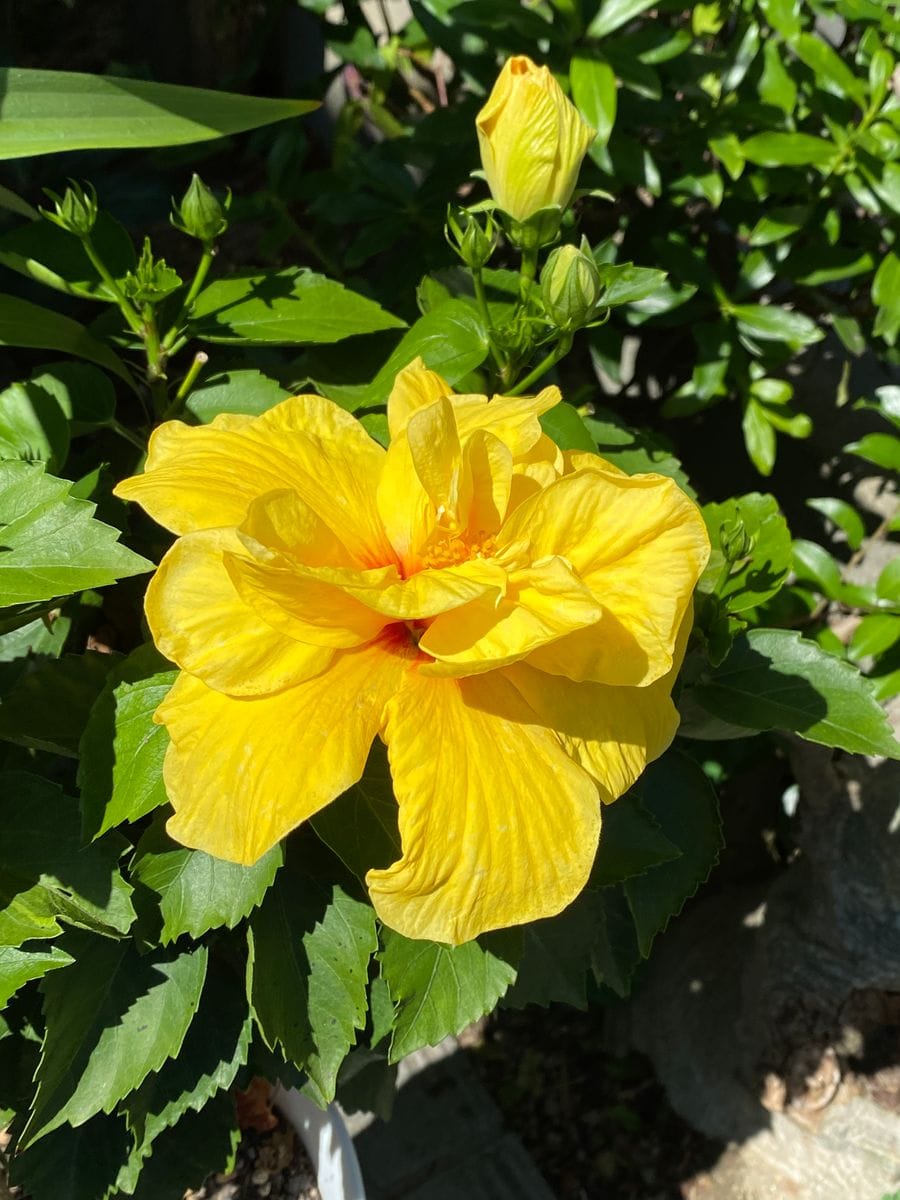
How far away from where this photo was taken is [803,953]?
4.98 ft

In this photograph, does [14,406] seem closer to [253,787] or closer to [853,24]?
[253,787]

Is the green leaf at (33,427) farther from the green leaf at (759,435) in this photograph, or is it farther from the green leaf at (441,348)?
the green leaf at (759,435)

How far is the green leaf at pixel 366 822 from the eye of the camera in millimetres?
675

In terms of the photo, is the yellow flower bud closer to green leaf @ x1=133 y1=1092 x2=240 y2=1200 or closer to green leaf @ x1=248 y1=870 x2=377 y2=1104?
green leaf @ x1=248 y1=870 x2=377 y2=1104

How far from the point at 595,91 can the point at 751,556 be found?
59 cm

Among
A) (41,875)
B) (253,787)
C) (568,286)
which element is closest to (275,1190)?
(41,875)

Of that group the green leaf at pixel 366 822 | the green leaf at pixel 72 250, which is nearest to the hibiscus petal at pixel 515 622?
the green leaf at pixel 366 822

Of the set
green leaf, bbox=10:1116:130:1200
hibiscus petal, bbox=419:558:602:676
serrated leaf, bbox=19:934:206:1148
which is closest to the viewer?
hibiscus petal, bbox=419:558:602:676

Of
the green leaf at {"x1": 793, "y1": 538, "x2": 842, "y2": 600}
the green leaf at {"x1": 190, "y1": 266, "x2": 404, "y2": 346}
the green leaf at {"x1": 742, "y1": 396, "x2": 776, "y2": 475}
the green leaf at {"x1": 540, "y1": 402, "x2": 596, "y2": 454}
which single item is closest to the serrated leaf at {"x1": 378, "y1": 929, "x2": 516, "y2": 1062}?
the green leaf at {"x1": 540, "y1": 402, "x2": 596, "y2": 454}

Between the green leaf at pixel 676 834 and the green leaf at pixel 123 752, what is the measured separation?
1.24ft

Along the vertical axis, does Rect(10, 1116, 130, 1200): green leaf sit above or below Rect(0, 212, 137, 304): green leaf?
below

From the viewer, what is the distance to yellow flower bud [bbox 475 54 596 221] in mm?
734

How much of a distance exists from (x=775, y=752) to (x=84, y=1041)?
50.8 inches

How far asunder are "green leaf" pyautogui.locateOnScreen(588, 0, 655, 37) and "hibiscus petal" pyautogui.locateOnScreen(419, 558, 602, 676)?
0.87 m
